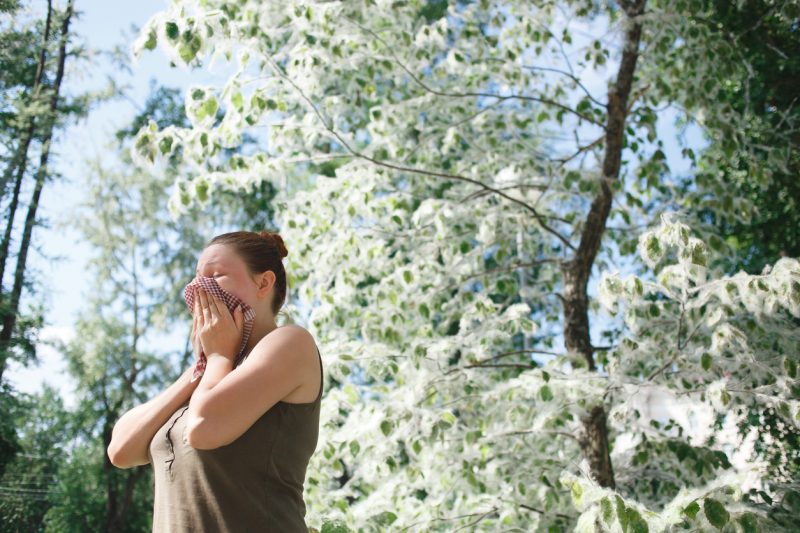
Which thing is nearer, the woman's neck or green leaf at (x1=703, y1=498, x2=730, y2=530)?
the woman's neck

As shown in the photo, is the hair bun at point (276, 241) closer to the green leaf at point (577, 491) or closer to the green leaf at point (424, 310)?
the green leaf at point (577, 491)

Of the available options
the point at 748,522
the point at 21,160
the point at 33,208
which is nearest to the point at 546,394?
the point at 748,522

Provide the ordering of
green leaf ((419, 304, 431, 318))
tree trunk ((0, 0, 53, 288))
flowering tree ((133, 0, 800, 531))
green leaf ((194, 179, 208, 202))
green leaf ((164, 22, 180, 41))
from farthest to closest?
tree trunk ((0, 0, 53, 288)) → green leaf ((419, 304, 431, 318)) → green leaf ((194, 179, 208, 202)) → flowering tree ((133, 0, 800, 531)) → green leaf ((164, 22, 180, 41))

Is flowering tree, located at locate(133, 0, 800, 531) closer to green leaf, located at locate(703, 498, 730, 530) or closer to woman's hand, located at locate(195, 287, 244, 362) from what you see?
green leaf, located at locate(703, 498, 730, 530)

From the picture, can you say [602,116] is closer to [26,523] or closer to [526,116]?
[526,116]

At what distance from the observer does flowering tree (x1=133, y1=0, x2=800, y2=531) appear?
2.80 metres

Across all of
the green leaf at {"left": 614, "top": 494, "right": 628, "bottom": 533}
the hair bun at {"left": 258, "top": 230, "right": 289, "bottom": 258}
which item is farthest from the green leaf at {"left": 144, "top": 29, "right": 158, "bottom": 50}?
the green leaf at {"left": 614, "top": 494, "right": 628, "bottom": 533}

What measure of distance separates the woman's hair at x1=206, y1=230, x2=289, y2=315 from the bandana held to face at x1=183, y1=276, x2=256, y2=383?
0.07 metres

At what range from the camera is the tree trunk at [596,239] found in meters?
3.26

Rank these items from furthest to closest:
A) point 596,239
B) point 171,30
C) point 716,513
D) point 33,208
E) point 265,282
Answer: point 33,208 → point 596,239 → point 171,30 → point 716,513 → point 265,282

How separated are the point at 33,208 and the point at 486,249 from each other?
18.9 feet

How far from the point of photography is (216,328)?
1.37 meters

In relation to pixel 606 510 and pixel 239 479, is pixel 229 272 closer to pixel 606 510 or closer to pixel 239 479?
pixel 239 479

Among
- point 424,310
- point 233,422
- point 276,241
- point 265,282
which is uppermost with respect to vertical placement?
point 424,310
